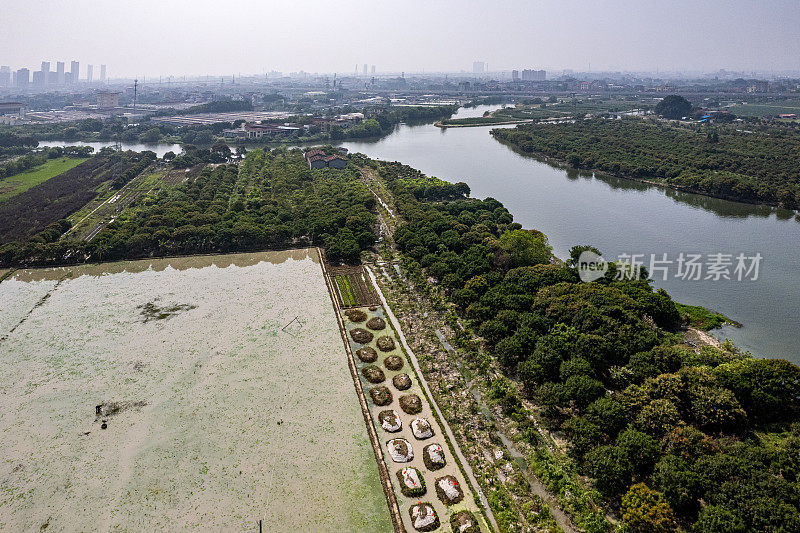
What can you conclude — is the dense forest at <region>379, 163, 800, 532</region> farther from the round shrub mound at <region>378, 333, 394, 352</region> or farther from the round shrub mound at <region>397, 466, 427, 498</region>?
the round shrub mound at <region>397, 466, 427, 498</region>

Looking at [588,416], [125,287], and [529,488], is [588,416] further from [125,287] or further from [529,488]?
[125,287]

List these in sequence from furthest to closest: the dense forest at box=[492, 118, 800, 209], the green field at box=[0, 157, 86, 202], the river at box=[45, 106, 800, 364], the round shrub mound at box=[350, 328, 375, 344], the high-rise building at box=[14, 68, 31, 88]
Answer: the high-rise building at box=[14, 68, 31, 88] → the green field at box=[0, 157, 86, 202] → the dense forest at box=[492, 118, 800, 209] → the river at box=[45, 106, 800, 364] → the round shrub mound at box=[350, 328, 375, 344]

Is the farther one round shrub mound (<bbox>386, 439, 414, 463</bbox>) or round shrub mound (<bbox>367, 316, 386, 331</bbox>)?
round shrub mound (<bbox>367, 316, 386, 331</bbox>)

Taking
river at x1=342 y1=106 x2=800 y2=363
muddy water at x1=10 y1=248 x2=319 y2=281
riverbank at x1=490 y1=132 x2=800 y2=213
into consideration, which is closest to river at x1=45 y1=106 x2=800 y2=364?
river at x1=342 y1=106 x2=800 y2=363

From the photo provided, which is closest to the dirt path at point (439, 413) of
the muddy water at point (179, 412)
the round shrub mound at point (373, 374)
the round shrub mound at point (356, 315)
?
the round shrub mound at point (356, 315)

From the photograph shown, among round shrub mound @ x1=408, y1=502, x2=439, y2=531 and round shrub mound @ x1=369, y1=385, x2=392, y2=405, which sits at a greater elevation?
round shrub mound @ x1=369, y1=385, x2=392, y2=405

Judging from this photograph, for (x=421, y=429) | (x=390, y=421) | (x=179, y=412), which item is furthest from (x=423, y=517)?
(x=179, y=412)
